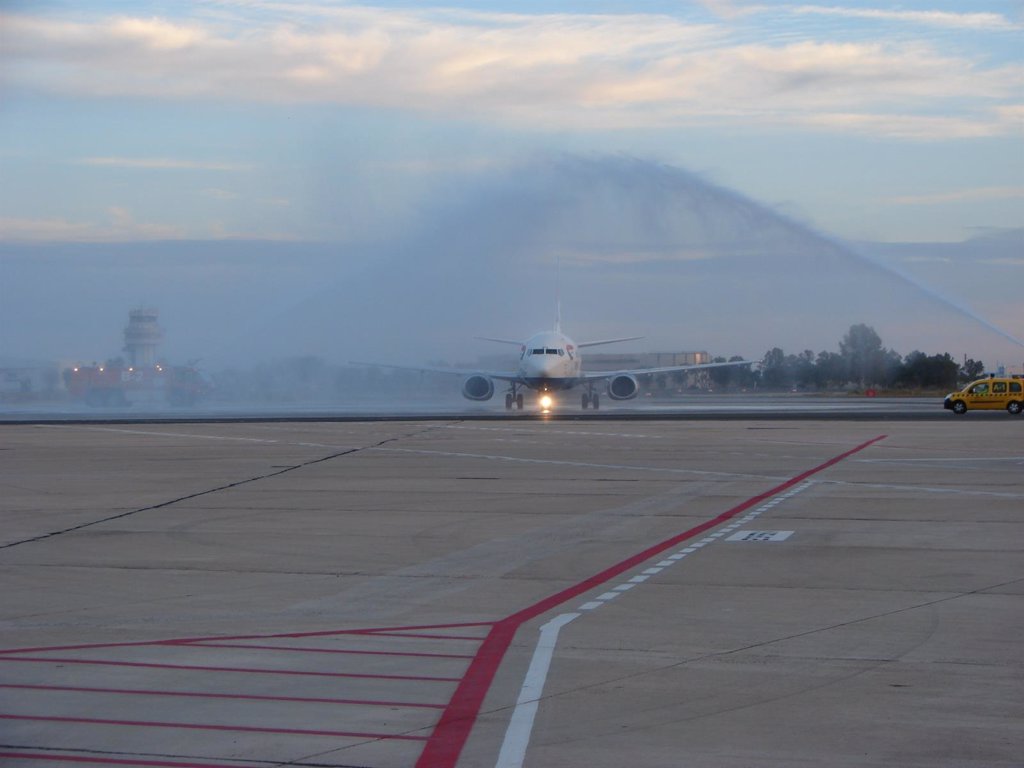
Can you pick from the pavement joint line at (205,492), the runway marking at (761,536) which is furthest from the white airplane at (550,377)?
the runway marking at (761,536)

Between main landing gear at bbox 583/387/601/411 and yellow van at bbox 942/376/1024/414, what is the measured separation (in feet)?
64.5

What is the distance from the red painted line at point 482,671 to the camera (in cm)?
797

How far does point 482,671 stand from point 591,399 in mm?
64162

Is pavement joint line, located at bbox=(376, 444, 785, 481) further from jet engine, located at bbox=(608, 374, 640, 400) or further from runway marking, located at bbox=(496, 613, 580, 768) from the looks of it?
jet engine, located at bbox=(608, 374, 640, 400)

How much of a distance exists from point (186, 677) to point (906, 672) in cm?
589

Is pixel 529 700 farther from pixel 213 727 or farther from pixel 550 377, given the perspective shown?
pixel 550 377

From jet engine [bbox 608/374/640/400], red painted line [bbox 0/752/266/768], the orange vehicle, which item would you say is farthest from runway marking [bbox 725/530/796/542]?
the orange vehicle

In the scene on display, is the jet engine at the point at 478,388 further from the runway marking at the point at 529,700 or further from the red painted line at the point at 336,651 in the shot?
the red painted line at the point at 336,651

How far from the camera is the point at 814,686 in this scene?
9547 millimetres

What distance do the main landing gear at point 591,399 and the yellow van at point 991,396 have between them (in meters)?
19.7

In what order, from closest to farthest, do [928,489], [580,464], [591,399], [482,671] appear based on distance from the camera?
[482,671] < [928,489] < [580,464] < [591,399]

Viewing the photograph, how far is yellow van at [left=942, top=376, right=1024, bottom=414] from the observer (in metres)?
62.9

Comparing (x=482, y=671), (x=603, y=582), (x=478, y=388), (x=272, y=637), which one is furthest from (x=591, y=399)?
(x=482, y=671)

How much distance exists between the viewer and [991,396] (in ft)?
210
